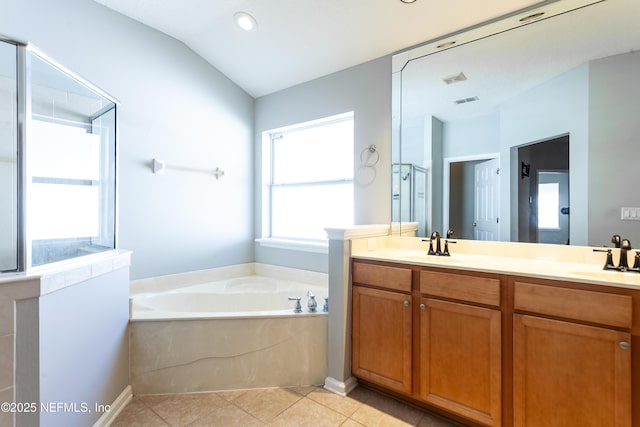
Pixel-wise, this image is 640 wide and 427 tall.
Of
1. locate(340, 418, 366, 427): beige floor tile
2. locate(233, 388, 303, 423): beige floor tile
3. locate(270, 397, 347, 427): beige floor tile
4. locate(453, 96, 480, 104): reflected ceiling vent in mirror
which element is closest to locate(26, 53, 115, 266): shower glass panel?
locate(233, 388, 303, 423): beige floor tile

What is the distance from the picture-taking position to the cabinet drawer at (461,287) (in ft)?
4.81

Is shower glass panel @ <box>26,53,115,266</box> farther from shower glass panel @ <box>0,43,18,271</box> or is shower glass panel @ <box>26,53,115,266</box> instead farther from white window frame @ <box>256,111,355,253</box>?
white window frame @ <box>256,111,355,253</box>

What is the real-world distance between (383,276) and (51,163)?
2.09 meters

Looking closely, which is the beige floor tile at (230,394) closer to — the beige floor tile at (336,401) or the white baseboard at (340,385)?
the beige floor tile at (336,401)

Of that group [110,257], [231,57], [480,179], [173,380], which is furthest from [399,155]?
[173,380]

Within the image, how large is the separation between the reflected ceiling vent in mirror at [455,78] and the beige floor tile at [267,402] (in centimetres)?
239

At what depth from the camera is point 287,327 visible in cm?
199

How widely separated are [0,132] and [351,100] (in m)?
2.27

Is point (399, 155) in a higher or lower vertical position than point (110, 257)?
higher

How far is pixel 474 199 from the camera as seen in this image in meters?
2.07

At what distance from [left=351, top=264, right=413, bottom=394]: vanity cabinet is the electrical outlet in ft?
3.79

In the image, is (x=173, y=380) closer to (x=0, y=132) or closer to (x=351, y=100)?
(x=0, y=132)

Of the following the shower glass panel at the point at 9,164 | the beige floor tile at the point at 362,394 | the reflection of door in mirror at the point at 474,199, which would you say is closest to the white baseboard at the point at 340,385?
the beige floor tile at the point at 362,394

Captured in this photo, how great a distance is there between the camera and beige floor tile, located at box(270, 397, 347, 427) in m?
1.63
